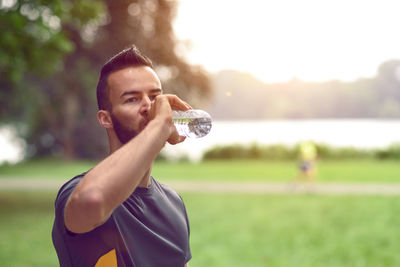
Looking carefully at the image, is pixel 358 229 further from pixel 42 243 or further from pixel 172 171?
pixel 172 171

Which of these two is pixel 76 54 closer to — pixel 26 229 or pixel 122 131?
pixel 26 229

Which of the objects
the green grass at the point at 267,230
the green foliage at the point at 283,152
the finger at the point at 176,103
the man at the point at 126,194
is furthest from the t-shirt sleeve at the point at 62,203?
the green foliage at the point at 283,152

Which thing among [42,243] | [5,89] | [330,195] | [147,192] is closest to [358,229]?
[330,195]

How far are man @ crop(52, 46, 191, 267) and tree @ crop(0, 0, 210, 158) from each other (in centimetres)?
857

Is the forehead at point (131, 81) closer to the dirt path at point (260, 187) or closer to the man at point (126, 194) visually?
the man at point (126, 194)

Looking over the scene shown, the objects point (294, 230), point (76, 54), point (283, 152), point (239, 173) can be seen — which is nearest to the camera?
point (294, 230)

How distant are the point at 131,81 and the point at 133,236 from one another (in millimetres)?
615

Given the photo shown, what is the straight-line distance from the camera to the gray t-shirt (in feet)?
5.74

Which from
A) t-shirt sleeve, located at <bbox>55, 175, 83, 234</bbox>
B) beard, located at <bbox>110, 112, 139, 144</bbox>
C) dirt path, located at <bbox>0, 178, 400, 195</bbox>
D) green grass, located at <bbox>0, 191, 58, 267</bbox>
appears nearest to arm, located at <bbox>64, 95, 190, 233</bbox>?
t-shirt sleeve, located at <bbox>55, 175, 83, 234</bbox>

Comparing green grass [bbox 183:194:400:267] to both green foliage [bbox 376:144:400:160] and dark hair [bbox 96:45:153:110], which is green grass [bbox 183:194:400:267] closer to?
dark hair [bbox 96:45:153:110]

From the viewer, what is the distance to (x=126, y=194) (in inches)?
58.7

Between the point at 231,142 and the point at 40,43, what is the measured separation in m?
19.6

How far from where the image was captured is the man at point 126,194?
1470 millimetres

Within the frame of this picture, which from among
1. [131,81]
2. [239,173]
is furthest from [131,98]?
[239,173]
